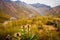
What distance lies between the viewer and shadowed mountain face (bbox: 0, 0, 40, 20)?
13.5 feet

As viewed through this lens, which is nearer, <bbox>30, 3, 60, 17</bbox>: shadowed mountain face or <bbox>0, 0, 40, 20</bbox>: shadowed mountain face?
<bbox>0, 0, 40, 20</bbox>: shadowed mountain face

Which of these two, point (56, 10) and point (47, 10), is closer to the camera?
point (56, 10)

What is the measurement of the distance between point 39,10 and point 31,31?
2.40 ft

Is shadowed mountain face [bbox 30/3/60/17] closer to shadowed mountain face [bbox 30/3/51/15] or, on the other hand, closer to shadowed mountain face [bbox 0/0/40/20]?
shadowed mountain face [bbox 30/3/51/15]

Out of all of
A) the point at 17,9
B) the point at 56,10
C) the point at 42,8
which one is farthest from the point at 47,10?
the point at 17,9

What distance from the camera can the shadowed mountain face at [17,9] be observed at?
13.5 feet

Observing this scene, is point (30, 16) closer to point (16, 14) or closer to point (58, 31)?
point (16, 14)

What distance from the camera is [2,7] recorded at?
4109mm

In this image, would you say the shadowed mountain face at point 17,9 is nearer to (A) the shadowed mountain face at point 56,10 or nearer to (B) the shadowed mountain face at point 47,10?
(B) the shadowed mountain face at point 47,10

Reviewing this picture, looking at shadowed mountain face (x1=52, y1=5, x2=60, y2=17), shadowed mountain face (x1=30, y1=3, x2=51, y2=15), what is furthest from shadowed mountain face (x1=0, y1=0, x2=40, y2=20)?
shadowed mountain face (x1=52, y1=5, x2=60, y2=17)

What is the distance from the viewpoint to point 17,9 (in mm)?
4215

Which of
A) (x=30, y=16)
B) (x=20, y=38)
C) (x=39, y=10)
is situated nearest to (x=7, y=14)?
(x=30, y=16)

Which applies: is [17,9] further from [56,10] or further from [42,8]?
[56,10]

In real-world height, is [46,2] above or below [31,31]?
Result: above
